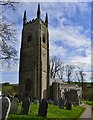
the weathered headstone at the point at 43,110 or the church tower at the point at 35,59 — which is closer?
the weathered headstone at the point at 43,110

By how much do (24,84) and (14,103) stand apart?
33240 millimetres

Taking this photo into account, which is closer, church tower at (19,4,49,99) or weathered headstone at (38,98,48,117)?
weathered headstone at (38,98,48,117)

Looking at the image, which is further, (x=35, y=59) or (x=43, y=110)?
(x=35, y=59)

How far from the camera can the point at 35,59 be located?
46656mm

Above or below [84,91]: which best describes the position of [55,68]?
above

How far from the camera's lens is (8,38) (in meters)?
13.7

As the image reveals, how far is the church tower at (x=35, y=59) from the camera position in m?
45.2

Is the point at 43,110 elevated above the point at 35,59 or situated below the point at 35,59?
below

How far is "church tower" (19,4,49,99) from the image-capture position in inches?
1778

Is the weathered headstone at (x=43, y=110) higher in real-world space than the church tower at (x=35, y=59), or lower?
lower

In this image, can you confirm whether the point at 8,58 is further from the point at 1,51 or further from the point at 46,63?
the point at 46,63

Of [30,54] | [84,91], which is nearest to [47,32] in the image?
[30,54]

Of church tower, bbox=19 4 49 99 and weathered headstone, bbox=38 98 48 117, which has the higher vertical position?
church tower, bbox=19 4 49 99

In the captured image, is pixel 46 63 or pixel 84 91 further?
pixel 84 91
